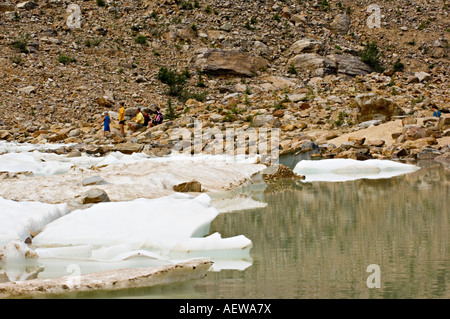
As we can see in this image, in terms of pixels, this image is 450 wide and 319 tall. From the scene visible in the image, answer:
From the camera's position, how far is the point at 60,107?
77.7ft

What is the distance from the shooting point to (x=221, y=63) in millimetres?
28859

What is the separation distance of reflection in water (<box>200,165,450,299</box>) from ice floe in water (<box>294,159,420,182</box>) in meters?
2.57

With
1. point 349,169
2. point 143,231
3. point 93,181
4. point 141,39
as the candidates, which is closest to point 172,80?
point 141,39

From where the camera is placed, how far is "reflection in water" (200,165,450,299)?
351 centimetres

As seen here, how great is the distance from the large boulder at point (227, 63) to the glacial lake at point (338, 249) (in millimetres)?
21149

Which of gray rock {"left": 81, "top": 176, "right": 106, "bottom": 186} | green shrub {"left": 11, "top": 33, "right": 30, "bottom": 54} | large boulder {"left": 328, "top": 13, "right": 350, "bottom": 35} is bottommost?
gray rock {"left": 81, "top": 176, "right": 106, "bottom": 186}

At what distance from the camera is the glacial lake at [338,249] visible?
11.4ft

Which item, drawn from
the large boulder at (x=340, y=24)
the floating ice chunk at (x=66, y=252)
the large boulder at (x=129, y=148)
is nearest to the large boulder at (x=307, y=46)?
the large boulder at (x=340, y=24)

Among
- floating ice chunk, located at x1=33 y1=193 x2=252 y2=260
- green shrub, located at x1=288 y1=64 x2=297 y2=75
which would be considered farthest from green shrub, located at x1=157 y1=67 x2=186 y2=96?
floating ice chunk, located at x1=33 y1=193 x2=252 y2=260

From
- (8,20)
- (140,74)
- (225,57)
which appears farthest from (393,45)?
(8,20)

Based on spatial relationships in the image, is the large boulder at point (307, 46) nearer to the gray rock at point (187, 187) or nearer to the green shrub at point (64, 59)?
the green shrub at point (64, 59)

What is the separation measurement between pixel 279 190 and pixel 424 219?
347 centimetres

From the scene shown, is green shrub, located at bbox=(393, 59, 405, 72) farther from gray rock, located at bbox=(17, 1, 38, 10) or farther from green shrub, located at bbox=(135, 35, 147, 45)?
gray rock, located at bbox=(17, 1, 38, 10)
